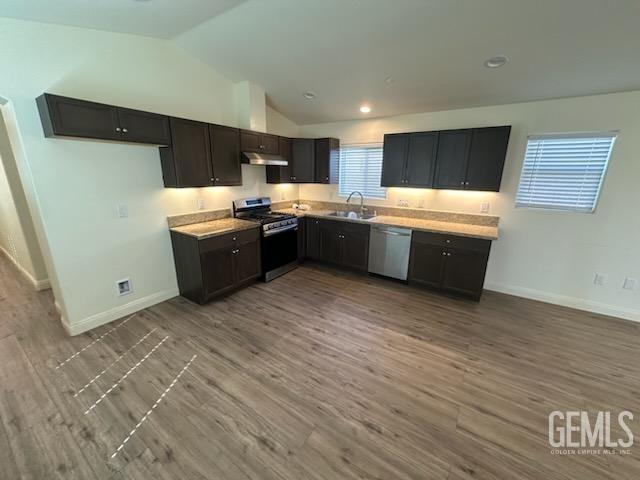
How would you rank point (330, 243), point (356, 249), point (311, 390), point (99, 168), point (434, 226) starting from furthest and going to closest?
1. point (330, 243)
2. point (356, 249)
3. point (434, 226)
4. point (99, 168)
5. point (311, 390)

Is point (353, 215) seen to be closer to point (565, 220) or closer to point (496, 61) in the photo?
point (496, 61)

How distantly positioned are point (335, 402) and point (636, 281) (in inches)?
152

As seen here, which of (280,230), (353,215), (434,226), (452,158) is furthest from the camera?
(353,215)

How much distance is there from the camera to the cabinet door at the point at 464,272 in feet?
10.9

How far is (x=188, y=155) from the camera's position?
3094 mm

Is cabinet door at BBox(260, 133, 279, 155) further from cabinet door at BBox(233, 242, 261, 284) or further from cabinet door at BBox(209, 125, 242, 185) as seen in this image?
cabinet door at BBox(233, 242, 261, 284)

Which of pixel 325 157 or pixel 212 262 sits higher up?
pixel 325 157

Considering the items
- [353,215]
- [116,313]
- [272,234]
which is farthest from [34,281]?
[353,215]

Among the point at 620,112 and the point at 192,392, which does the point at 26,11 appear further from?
the point at 620,112

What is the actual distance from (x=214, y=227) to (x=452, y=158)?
3.35 metres

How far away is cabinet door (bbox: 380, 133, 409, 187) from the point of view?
387cm

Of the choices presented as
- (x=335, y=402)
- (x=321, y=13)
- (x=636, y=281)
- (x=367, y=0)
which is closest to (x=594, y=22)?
(x=367, y=0)

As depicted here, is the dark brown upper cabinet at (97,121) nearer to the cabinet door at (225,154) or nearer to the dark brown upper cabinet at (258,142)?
the cabinet door at (225,154)

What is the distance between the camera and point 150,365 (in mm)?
2316
